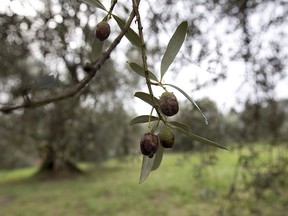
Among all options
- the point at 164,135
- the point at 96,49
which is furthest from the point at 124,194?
the point at 164,135

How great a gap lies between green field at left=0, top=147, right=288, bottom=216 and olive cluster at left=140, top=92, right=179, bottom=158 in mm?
3828

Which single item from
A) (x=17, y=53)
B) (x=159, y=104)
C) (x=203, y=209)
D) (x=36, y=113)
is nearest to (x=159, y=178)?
(x=203, y=209)

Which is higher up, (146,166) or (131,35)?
(131,35)

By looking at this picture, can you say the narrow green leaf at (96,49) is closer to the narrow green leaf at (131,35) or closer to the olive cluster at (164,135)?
the narrow green leaf at (131,35)

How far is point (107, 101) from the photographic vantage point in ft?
18.1

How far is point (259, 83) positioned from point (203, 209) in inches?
140

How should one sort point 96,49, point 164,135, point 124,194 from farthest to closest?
point 124,194, point 96,49, point 164,135

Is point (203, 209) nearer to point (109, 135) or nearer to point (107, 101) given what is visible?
point (107, 101)

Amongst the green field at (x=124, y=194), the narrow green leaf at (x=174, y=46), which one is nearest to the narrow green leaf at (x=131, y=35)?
the narrow green leaf at (x=174, y=46)

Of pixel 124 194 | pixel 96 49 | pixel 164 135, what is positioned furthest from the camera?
pixel 124 194

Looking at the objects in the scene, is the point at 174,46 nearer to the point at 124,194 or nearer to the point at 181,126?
the point at 181,126

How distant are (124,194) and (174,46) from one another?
6.80 m

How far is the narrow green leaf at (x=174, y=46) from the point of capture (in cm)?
45

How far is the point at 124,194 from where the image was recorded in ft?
23.1
